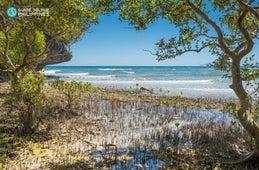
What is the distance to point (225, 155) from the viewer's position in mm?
7910

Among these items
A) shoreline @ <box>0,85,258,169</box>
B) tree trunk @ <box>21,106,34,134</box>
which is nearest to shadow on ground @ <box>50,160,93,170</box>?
shoreline @ <box>0,85,258,169</box>

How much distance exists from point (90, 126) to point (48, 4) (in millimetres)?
5090

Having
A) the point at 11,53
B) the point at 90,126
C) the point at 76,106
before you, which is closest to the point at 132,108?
the point at 76,106

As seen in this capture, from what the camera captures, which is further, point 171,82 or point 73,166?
point 171,82

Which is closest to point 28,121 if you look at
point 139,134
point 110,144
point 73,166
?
point 110,144

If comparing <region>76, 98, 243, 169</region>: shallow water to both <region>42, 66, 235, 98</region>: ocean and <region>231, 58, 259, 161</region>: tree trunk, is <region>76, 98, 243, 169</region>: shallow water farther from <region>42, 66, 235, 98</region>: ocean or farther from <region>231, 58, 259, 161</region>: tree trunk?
<region>42, 66, 235, 98</region>: ocean

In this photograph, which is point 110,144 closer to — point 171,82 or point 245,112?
point 245,112

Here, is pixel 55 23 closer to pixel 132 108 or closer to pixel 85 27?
pixel 85 27

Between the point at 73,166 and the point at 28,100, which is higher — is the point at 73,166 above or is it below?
below

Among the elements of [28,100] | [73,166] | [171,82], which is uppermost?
[28,100]

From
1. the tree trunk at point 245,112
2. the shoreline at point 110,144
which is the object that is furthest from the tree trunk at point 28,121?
the tree trunk at point 245,112

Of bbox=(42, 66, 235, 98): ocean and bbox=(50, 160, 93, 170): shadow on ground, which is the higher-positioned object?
bbox=(42, 66, 235, 98): ocean

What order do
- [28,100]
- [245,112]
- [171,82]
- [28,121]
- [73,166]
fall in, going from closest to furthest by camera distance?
[73,166] < [245,112] < [28,121] < [28,100] < [171,82]

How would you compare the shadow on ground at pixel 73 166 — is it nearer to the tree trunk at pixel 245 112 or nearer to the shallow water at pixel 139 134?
the shallow water at pixel 139 134
